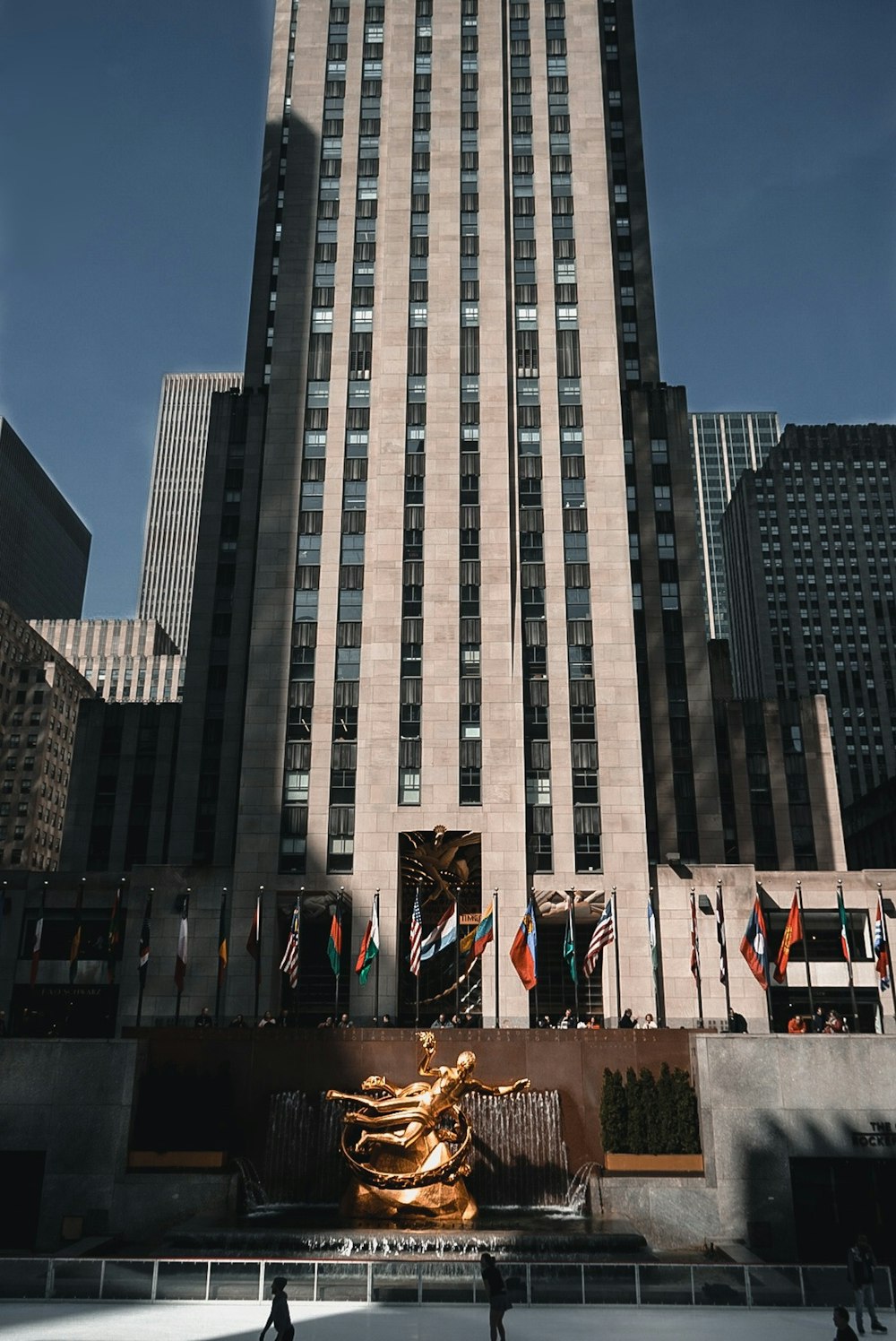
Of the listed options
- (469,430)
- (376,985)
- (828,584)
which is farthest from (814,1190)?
(828,584)

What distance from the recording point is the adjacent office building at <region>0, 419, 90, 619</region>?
174 metres

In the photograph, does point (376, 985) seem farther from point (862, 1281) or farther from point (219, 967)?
point (862, 1281)

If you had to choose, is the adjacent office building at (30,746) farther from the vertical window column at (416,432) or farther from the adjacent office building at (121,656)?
the vertical window column at (416,432)

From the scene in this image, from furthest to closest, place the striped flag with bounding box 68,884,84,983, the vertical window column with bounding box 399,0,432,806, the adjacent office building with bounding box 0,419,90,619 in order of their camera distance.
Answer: the adjacent office building with bounding box 0,419,90,619
the vertical window column with bounding box 399,0,432,806
the striped flag with bounding box 68,884,84,983

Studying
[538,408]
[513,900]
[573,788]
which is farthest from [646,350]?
[513,900]

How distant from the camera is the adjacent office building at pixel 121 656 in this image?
157 meters

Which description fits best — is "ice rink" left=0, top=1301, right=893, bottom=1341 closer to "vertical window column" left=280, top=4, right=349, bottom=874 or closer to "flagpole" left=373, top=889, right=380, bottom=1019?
"flagpole" left=373, top=889, right=380, bottom=1019

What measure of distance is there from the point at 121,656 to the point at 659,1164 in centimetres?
13396

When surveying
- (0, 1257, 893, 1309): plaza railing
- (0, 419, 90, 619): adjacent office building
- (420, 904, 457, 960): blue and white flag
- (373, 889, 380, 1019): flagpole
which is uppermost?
(0, 419, 90, 619): adjacent office building

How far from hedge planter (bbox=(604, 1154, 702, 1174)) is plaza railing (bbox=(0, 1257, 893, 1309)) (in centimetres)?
1301

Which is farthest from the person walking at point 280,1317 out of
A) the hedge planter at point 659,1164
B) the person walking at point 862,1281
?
the hedge planter at point 659,1164

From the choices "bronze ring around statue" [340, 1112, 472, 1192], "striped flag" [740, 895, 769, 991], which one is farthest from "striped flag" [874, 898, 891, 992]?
"bronze ring around statue" [340, 1112, 472, 1192]

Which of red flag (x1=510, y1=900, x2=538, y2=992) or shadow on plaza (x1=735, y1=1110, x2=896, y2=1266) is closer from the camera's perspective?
shadow on plaza (x1=735, y1=1110, x2=896, y2=1266)

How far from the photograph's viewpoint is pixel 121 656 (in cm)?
16012
